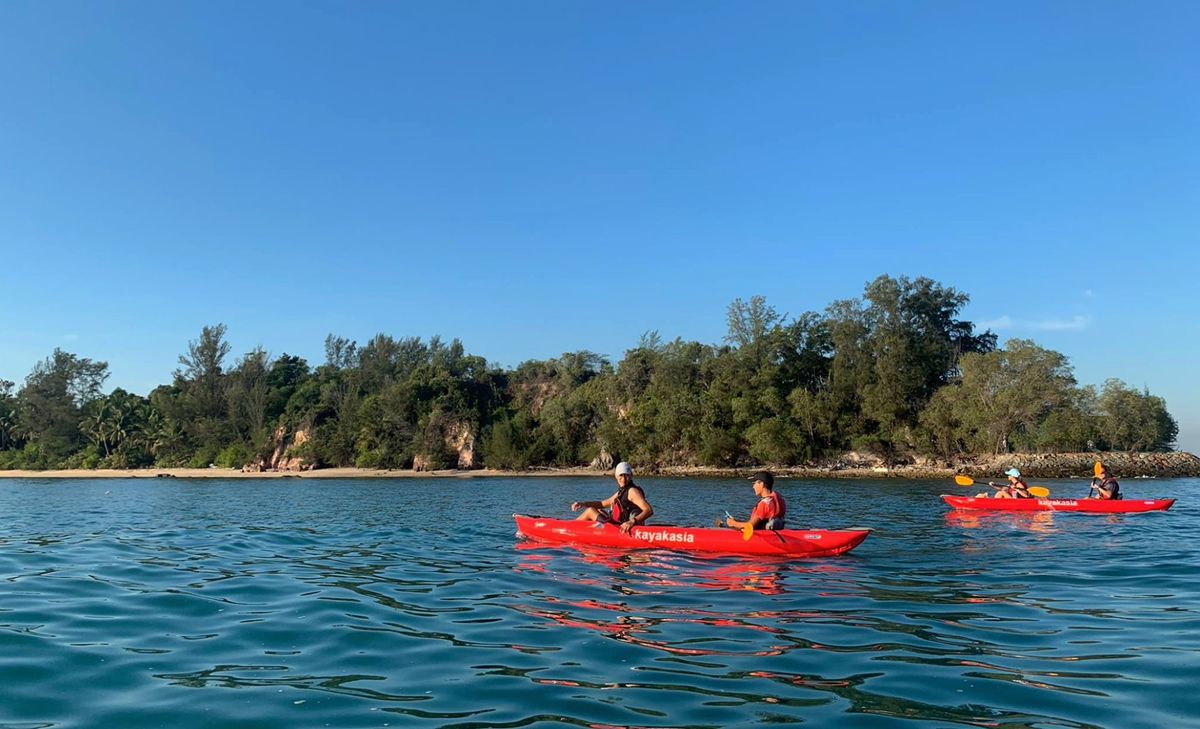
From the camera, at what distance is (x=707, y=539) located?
1364 centimetres

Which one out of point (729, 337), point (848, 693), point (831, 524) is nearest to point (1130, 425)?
point (729, 337)

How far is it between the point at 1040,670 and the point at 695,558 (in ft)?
24.0

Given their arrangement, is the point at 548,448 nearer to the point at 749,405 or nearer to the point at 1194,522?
the point at 749,405

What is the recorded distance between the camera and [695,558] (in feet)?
43.2

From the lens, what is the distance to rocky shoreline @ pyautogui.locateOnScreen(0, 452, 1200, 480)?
52906 mm

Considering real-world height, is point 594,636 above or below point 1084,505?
above

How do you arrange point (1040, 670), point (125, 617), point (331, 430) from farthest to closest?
1. point (331, 430)
2. point (125, 617)
3. point (1040, 670)

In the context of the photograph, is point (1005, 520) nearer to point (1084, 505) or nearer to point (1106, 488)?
point (1084, 505)

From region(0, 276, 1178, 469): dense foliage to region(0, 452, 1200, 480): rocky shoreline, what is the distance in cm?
170

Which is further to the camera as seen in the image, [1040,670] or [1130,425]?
[1130,425]

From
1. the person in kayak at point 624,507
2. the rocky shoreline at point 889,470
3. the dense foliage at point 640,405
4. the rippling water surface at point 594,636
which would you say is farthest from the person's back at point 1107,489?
the dense foliage at point 640,405

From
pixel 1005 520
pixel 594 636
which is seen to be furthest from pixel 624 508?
pixel 1005 520

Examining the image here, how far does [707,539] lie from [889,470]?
53.7 m

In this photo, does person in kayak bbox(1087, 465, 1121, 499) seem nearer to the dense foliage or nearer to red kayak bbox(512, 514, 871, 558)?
red kayak bbox(512, 514, 871, 558)
